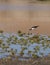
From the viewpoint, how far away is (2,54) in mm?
6148

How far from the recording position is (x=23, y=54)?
239 inches

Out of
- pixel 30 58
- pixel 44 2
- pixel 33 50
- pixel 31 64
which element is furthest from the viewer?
pixel 44 2

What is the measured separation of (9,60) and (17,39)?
153 centimetres

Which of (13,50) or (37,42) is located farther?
(37,42)

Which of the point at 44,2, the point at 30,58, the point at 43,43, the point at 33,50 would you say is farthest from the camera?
the point at 44,2

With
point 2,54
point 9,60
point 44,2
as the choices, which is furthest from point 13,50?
point 44,2

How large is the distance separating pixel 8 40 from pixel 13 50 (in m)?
0.77

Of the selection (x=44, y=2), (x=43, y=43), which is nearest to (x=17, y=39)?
(x=43, y=43)

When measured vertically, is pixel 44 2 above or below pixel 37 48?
below

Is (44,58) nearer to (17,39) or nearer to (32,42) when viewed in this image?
(32,42)

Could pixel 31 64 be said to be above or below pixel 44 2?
above

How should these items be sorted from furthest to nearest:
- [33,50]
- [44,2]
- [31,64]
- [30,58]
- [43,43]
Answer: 1. [44,2]
2. [43,43]
3. [33,50]
4. [30,58]
5. [31,64]

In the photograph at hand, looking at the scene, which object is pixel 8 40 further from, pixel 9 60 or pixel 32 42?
pixel 9 60

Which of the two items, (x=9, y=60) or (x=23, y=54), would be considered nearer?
(x=9, y=60)
